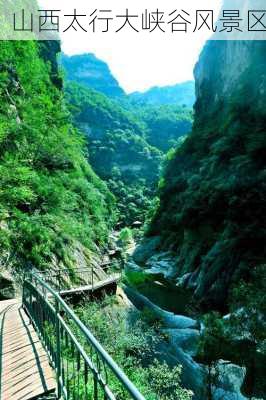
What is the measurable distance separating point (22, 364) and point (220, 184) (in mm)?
33287

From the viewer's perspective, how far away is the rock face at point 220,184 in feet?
94.2

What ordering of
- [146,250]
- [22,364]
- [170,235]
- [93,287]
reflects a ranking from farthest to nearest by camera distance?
[146,250]
[170,235]
[93,287]
[22,364]

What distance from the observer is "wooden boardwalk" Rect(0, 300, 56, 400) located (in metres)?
5.63

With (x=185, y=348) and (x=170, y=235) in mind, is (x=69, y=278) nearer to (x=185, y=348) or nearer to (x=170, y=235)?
(x=185, y=348)

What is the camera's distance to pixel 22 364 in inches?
264

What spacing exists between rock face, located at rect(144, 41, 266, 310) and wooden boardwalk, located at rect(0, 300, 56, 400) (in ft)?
63.9

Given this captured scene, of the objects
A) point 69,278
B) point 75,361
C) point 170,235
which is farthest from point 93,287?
point 170,235

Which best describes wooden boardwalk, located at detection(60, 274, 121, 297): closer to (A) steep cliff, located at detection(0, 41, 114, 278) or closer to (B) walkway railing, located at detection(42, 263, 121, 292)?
(B) walkway railing, located at detection(42, 263, 121, 292)

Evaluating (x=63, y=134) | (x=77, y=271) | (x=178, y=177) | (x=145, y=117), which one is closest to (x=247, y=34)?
(x=178, y=177)

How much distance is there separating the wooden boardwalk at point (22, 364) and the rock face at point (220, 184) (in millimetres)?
19472

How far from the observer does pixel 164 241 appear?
2176 inches

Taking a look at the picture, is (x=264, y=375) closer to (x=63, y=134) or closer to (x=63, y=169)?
(x=63, y=169)

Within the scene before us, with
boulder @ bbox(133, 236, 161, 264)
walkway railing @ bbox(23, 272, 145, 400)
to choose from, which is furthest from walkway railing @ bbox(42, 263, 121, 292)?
boulder @ bbox(133, 236, 161, 264)

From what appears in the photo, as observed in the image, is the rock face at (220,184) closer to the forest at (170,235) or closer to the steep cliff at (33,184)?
the forest at (170,235)
